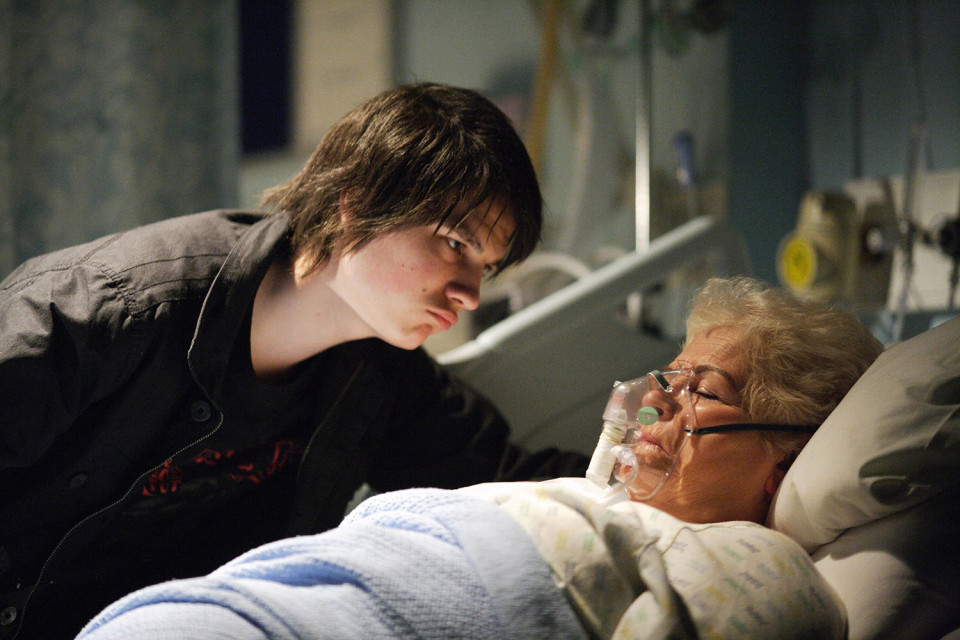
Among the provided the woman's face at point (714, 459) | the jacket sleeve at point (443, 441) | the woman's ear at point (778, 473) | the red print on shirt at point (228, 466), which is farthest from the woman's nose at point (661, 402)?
the red print on shirt at point (228, 466)

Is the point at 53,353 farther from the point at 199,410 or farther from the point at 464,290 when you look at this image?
the point at 464,290

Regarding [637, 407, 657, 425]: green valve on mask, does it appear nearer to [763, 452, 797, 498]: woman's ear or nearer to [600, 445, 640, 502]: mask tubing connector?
[600, 445, 640, 502]: mask tubing connector

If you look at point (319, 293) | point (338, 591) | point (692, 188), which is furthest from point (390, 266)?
point (692, 188)

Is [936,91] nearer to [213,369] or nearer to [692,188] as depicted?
[692,188]

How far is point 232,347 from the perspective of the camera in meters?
1.27

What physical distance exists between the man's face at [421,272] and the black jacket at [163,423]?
175 mm

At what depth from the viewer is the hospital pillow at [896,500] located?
0.88 metres

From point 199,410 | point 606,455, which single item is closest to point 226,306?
point 199,410

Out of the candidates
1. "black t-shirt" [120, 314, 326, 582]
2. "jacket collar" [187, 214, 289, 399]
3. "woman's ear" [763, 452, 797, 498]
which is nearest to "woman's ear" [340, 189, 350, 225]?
"jacket collar" [187, 214, 289, 399]

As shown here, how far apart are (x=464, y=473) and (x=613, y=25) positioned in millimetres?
1978

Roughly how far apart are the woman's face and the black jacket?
9.2 inches

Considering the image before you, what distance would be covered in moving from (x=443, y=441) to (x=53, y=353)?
0.65 metres

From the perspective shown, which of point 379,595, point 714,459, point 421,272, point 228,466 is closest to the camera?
point 379,595

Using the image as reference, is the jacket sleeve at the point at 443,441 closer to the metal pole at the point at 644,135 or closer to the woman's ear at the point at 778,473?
the woman's ear at the point at 778,473
